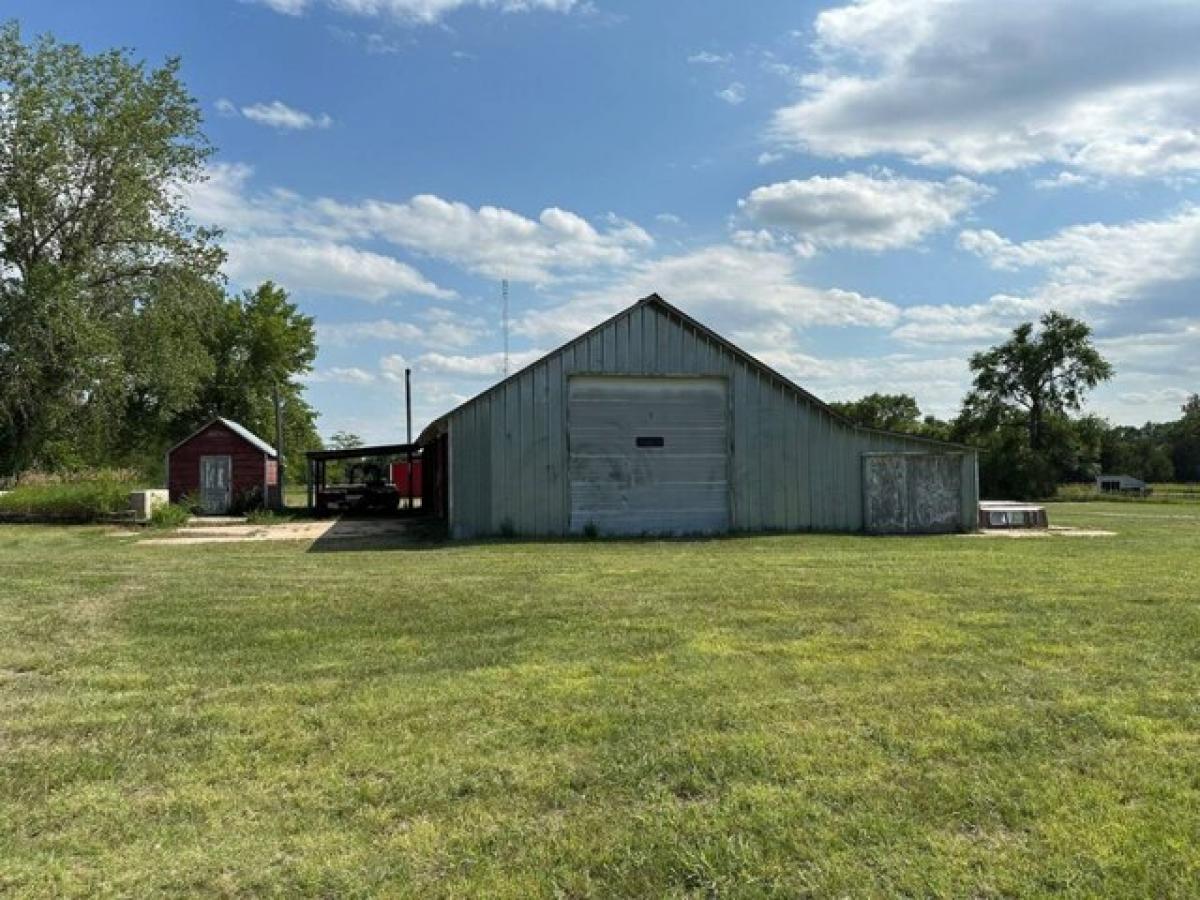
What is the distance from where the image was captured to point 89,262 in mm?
33875

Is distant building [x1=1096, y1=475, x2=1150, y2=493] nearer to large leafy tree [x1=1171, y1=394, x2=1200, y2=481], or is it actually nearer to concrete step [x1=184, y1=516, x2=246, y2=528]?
large leafy tree [x1=1171, y1=394, x2=1200, y2=481]

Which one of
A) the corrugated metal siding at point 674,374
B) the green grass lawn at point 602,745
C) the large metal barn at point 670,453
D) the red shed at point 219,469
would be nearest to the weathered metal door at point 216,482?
the red shed at point 219,469

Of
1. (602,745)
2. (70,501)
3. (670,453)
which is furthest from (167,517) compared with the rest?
(602,745)

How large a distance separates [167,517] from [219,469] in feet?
23.4

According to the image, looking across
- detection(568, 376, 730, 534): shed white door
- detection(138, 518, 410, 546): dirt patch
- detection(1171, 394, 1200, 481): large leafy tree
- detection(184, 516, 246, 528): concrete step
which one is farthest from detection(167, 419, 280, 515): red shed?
detection(1171, 394, 1200, 481): large leafy tree

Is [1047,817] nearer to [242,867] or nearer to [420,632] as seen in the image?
[242,867]

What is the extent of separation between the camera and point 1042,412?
6575 cm

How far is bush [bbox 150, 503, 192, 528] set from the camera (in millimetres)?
21969

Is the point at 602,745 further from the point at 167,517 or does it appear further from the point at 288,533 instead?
the point at 167,517

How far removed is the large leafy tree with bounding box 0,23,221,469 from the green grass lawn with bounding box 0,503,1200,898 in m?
26.4

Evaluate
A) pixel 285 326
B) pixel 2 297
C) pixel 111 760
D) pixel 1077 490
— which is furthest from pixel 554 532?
pixel 1077 490

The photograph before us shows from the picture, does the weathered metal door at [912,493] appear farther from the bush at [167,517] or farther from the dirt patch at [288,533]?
the bush at [167,517]

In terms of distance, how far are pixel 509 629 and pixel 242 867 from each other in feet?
13.7

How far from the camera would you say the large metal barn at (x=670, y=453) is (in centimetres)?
1867
